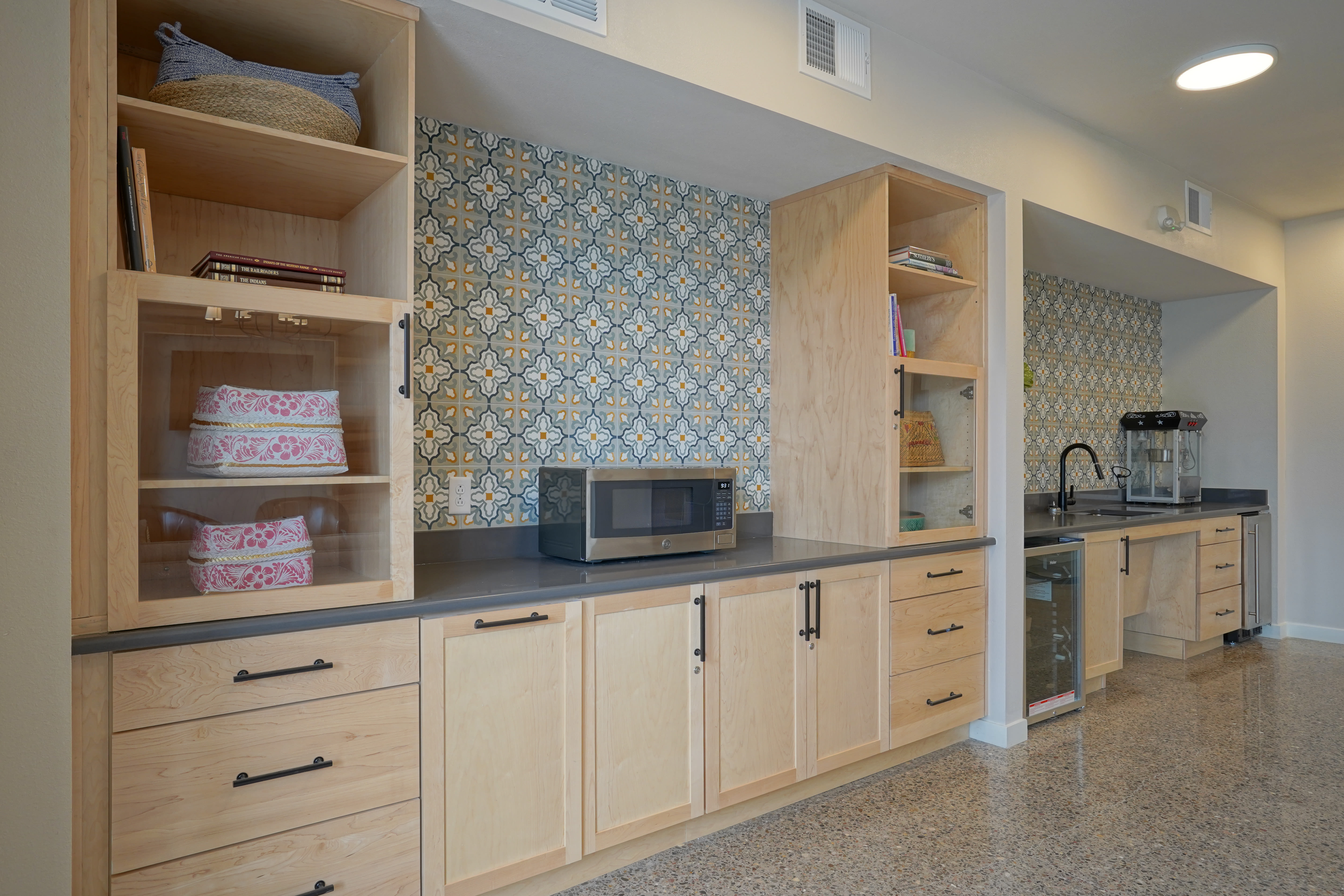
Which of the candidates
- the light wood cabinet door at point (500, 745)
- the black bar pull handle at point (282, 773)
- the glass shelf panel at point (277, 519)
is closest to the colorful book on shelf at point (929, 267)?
the light wood cabinet door at point (500, 745)

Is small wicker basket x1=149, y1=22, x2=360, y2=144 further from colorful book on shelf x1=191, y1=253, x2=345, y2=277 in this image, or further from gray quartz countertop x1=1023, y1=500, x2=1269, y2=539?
gray quartz countertop x1=1023, y1=500, x2=1269, y2=539

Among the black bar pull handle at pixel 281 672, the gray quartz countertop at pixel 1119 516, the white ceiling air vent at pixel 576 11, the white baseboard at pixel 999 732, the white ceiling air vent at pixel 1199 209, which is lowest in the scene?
the white baseboard at pixel 999 732

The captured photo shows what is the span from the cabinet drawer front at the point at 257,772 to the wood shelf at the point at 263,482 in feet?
1.51

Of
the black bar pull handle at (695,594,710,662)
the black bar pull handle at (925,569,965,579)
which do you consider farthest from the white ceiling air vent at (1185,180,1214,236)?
the black bar pull handle at (695,594,710,662)

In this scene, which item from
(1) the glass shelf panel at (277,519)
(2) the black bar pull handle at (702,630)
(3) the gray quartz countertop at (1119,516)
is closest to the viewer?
(1) the glass shelf panel at (277,519)

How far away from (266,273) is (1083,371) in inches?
182

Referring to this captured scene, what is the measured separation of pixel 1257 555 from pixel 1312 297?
1605 millimetres

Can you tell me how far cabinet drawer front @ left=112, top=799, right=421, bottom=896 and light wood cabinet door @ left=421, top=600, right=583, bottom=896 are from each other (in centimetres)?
6

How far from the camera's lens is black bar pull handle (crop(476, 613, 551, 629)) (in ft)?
6.31

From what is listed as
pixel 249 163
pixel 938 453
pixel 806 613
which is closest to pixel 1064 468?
pixel 938 453

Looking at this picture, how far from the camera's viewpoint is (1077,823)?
2.51m

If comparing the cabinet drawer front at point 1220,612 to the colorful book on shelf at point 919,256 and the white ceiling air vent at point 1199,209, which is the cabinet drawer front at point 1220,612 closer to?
the white ceiling air vent at point 1199,209

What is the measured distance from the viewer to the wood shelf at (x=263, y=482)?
1.60 metres

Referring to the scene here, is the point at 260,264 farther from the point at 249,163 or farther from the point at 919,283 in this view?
the point at 919,283
